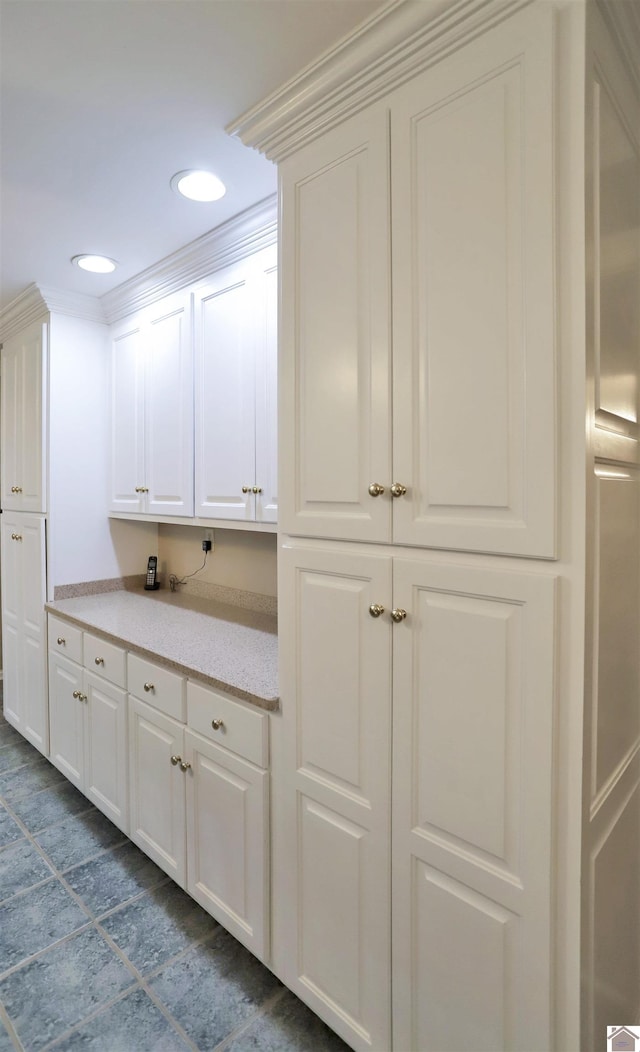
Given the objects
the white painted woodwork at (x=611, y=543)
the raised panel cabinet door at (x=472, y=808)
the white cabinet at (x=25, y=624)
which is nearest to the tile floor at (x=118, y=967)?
the raised panel cabinet door at (x=472, y=808)

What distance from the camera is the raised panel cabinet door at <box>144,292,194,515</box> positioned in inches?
85.0

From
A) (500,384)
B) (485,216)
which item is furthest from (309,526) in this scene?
(485,216)

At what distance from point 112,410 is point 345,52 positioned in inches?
77.6

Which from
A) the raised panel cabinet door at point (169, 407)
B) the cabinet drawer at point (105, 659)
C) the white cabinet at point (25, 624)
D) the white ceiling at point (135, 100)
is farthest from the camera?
the white cabinet at point (25, 624)

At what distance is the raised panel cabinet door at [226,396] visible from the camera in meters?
1.88

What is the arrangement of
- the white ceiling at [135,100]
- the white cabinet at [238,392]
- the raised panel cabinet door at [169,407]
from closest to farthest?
the white ceiling at [135,100]
the white cabinet at [238,392]
the raised panel cabinet door at [169,407]

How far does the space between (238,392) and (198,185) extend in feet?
2.17

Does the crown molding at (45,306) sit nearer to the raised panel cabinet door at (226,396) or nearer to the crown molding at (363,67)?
the raised panel cabinet door at (226,396)

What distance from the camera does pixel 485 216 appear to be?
94cm

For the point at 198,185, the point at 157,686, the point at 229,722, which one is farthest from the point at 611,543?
the point at 198,185

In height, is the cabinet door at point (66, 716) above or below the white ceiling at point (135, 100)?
below

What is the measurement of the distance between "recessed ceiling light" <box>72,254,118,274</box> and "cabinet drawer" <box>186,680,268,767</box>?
1.80 m

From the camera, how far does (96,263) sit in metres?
2.21

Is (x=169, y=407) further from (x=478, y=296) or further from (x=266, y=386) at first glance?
(x=478, y=296)
